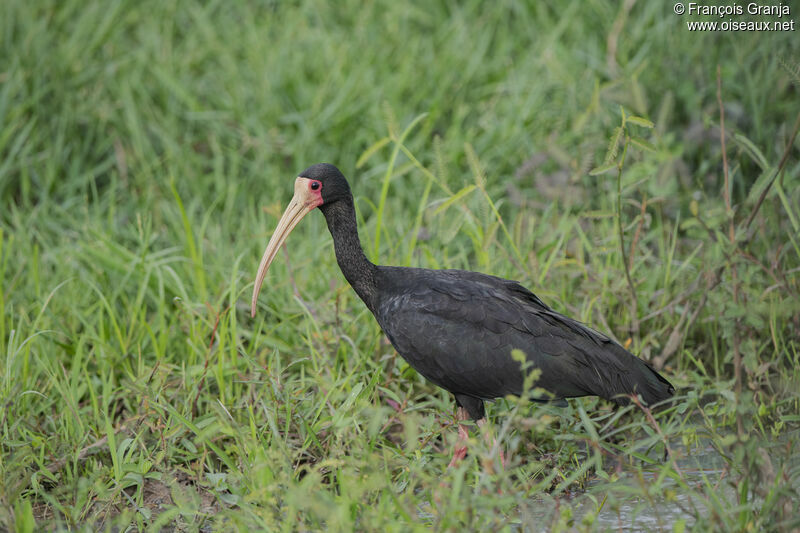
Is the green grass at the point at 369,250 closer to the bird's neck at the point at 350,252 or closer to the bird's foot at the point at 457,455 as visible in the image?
the bird's foot at the point at 457,455

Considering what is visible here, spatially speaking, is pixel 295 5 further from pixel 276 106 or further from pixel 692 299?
pixel 692 299

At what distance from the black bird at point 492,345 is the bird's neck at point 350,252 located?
0.34ft

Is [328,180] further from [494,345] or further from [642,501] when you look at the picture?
[642,501]

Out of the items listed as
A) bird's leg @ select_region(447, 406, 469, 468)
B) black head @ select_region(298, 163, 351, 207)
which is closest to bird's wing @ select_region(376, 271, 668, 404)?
bird's leg @ select_region(447, 406, 469, 468)

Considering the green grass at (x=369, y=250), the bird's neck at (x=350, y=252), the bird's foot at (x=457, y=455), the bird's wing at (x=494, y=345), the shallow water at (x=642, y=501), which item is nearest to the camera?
the shallow water at (x=642, y=501)

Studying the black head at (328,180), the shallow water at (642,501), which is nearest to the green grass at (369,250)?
the shallow water at (642,501)

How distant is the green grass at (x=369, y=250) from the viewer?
12.5 ft

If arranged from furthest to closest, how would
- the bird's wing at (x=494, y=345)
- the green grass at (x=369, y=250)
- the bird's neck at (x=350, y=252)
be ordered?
the bird's neck at (x=350, y=252), the bird's wing at (x=494, y=345), the green grass at (x=369, y=250)

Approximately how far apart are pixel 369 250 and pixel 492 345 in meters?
1.49

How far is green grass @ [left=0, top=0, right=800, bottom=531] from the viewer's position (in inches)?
150

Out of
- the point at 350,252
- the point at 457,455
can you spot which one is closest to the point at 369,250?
the point at 350,252

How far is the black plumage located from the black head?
52cm

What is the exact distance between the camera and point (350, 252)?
14.9 ft

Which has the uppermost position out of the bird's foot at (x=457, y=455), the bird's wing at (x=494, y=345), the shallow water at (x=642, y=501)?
the bird's wing at (x=494, y=345)
